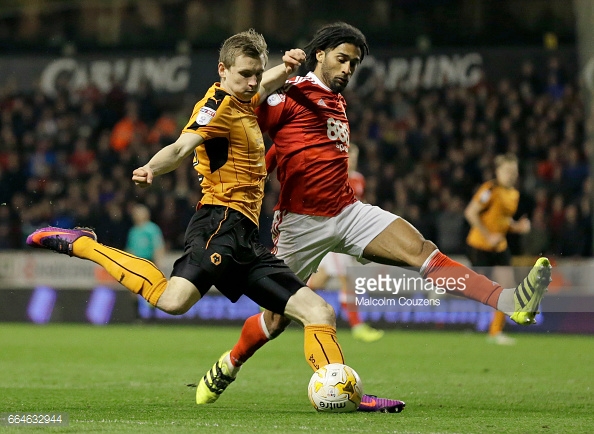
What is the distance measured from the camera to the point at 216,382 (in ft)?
21.2

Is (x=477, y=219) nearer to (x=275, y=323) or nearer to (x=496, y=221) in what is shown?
(x=496, y=221)

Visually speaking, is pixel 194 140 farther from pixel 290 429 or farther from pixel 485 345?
pixel 485 345

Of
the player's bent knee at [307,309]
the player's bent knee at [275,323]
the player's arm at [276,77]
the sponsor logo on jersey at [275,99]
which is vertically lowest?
the player's bent knee at [275,323]

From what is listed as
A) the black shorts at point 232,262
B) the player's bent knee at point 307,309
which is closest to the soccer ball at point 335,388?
the player's bent knee at point 307,309

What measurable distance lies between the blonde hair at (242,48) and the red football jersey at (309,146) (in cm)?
62

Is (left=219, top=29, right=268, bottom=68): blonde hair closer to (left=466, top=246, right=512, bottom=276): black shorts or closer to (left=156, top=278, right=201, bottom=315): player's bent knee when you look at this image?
(left=156, top=278, right=201, bottom=315): player's bent knee

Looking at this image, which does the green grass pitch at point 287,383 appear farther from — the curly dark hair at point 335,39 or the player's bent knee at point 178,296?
the curly dark hair at point 335,39

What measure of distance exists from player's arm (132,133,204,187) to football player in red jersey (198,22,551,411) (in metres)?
0.94

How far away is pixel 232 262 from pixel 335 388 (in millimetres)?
896

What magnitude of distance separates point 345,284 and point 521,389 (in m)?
5.17

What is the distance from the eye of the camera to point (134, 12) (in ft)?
68.9

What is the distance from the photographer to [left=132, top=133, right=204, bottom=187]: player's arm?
5.18 m

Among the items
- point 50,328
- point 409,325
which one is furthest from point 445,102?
point 50,328

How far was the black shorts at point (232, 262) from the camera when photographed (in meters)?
5.68
